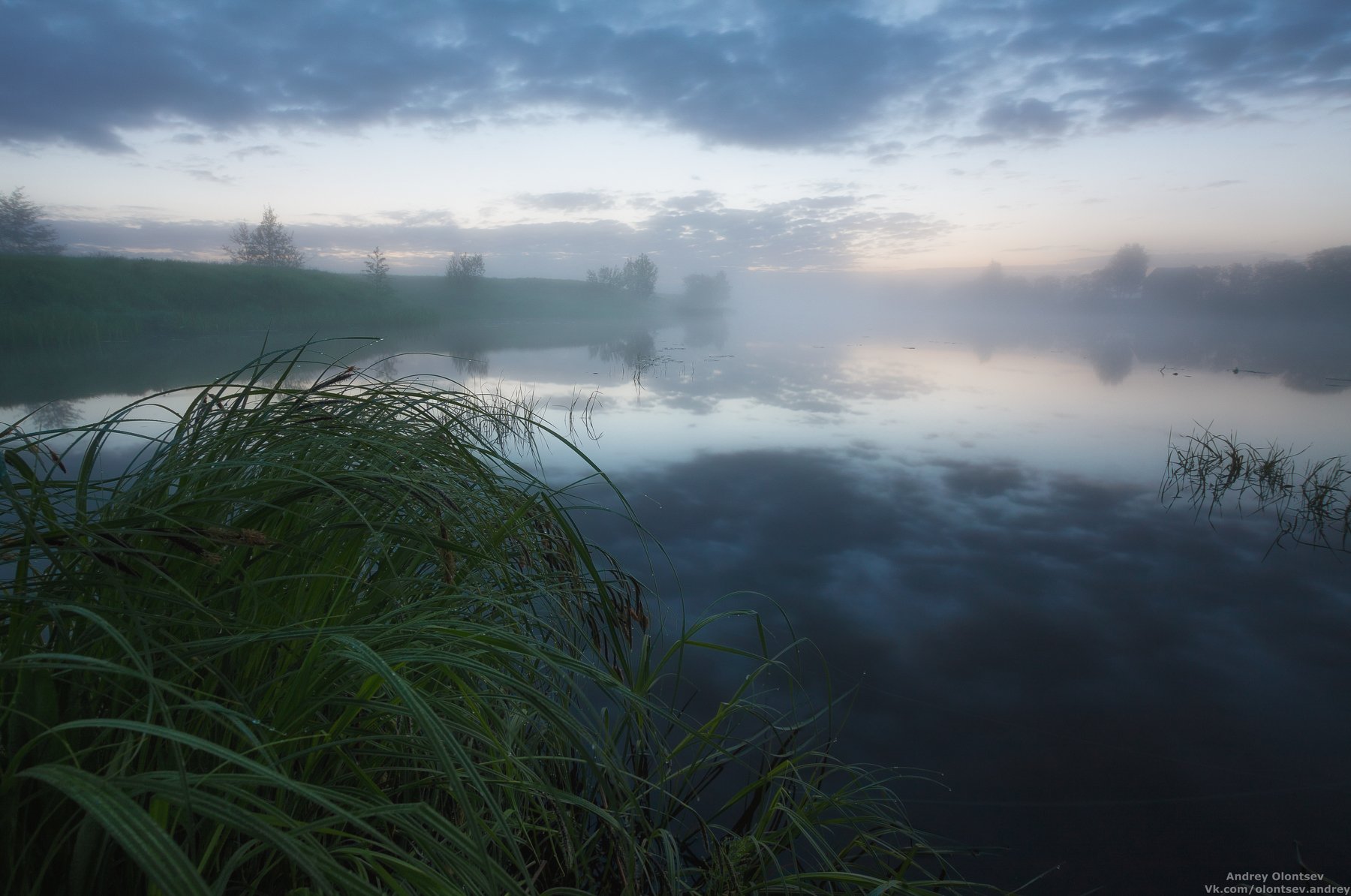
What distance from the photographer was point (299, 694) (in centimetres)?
115

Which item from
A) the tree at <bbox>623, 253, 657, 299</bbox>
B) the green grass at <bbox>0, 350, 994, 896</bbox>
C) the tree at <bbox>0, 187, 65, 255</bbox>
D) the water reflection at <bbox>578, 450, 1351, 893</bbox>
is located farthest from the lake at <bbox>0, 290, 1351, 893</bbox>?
the tree at <bbox>623, 253, 657, 299</bbox>

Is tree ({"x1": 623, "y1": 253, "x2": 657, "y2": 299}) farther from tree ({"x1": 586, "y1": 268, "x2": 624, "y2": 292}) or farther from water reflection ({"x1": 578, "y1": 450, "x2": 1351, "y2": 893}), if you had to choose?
water reflection ({"x1": 578, "y1": 450, "x2": 1351, "y2": 893})

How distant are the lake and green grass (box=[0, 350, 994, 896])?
2.39ft

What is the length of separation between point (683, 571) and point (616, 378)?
11657mm

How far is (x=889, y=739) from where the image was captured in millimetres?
3385

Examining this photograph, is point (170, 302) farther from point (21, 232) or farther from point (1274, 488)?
point (1274, 488)

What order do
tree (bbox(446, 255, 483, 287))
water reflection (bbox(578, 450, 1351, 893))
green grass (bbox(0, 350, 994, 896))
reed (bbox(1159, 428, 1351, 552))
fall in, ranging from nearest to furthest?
green grass (bbox(0, 350, 994, 896)) → water reflection (bbox(578, 450, 1351, 893)) → reed (bbox(1159, 428, 1351, 552)) → tree (bbox(446, 255, 483, 287))

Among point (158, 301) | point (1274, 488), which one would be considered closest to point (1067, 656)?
point (1274, 488)

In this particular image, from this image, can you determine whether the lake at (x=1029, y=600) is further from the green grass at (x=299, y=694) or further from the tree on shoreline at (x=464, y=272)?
the tree on shoreline at (x=464, y=272)

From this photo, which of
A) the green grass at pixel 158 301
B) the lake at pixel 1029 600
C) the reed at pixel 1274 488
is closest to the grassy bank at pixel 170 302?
the green grass at pixel 158 301

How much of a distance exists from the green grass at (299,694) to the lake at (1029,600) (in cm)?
73

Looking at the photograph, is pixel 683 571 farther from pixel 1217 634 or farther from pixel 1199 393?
pixel 1199 393

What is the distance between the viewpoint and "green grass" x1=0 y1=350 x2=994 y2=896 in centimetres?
85

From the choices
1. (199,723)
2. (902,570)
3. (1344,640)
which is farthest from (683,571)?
(1344,640)
